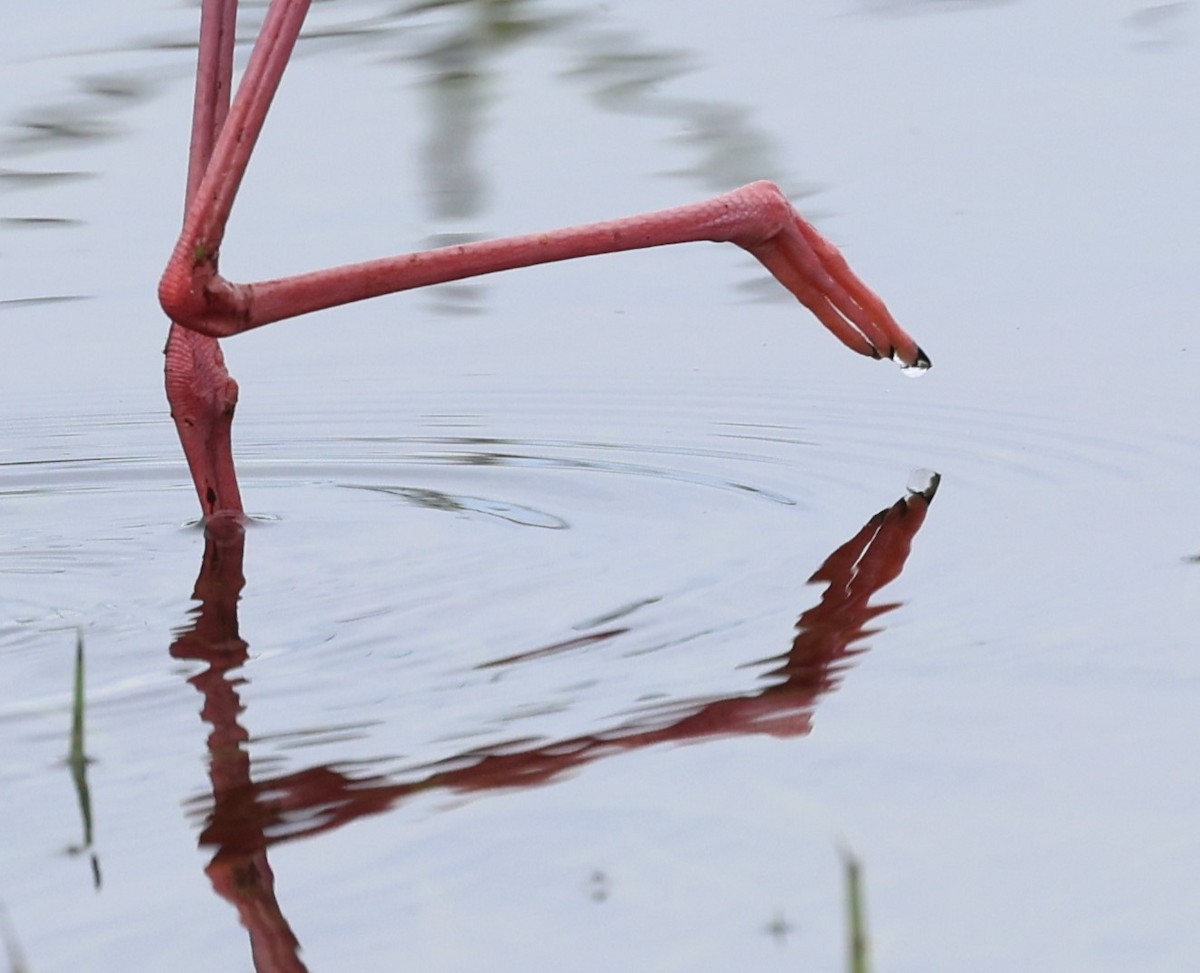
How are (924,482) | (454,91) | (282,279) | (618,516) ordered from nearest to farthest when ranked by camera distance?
(282,279), (618,516), (924,482), (454,91)

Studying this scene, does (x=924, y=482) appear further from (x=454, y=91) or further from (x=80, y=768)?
(x=454, y=91)

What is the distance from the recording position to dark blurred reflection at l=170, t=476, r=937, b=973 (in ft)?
6.93

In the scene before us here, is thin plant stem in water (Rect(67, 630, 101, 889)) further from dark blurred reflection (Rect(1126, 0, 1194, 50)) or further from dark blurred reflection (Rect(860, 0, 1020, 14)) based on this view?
dark blurred reflection (Rect(860, 0, 1020, 14))

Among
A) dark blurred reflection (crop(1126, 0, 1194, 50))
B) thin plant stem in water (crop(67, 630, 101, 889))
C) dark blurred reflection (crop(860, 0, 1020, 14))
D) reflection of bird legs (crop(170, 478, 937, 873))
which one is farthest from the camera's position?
dark blurred reflection (crop(860, 0, 1020, 14))

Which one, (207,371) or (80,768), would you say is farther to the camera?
(207,371)

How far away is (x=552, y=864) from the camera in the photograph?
208cm

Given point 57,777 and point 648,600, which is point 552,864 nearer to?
point 57,777

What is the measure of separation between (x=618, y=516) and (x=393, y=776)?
4.21 feet

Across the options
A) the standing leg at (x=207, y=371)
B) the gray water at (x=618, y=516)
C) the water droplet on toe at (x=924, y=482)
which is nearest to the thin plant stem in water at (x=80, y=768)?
the gray water at (x=618, y=516)

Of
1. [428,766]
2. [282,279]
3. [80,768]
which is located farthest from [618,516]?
[80,768]

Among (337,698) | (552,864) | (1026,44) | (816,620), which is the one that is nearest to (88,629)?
(337,698)

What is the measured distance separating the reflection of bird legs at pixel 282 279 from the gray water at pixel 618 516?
169 millimetres

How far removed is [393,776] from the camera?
2.35 meters

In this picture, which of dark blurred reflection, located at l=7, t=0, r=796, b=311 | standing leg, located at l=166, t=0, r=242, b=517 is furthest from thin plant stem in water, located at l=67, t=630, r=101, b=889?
dark blurred reflection, located at l=7, t=0, r=796, b=311
